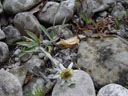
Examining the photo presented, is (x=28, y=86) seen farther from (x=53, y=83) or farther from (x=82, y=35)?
(x=82, y=35)

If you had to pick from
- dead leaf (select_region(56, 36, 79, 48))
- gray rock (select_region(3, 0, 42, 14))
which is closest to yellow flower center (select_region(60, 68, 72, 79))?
dead leaf (select_region(56, 36, 79, 48))

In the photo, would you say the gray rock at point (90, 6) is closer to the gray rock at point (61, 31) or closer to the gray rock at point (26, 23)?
the gray rock at point (61, 31)

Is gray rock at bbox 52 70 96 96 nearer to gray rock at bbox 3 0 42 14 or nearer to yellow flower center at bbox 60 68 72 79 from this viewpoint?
yellow flower center at bbox 60 68 72 79

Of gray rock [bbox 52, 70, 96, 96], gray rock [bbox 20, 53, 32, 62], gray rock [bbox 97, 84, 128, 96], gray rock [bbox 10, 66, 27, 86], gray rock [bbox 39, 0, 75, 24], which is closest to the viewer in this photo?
gray rock [bbox 97, 84, 128, 96]

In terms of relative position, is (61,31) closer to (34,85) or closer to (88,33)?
(88,33)

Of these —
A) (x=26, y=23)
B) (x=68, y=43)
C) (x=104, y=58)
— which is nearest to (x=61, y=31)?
(x=68, y=43)

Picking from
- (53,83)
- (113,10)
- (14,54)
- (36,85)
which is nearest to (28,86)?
(36,85)
